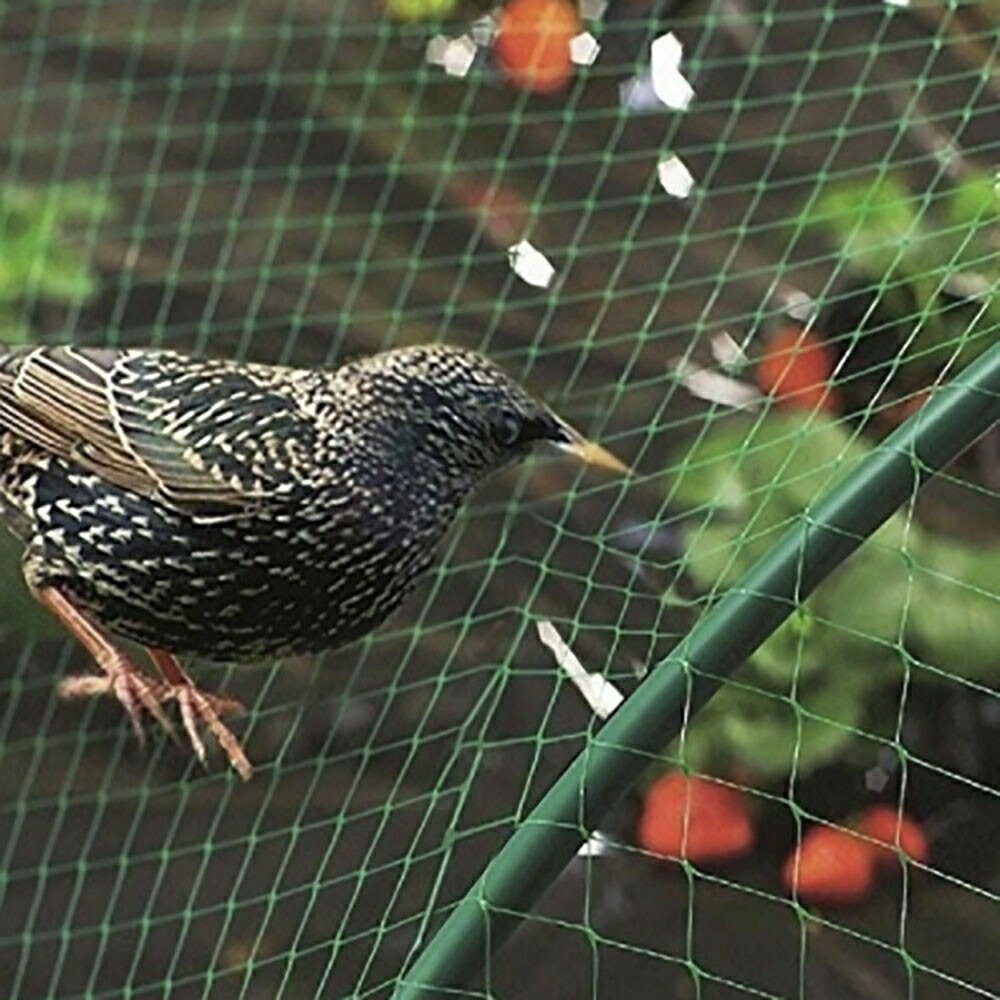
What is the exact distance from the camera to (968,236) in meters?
1.83

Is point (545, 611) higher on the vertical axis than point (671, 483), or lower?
lower

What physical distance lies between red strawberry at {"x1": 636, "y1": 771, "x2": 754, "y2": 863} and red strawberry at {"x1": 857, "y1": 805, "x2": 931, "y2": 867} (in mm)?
112

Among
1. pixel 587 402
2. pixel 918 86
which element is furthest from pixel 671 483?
pixel 918 86

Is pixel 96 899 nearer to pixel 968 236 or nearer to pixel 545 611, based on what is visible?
pixel 545 611

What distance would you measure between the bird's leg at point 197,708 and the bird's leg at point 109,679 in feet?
0.04

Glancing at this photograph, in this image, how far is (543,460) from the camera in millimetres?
2191

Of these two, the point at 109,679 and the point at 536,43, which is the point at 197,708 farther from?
the point at 536,43

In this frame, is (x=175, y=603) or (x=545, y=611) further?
(x=545, y=611)

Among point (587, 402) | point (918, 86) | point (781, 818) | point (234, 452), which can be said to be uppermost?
point (918, 86)

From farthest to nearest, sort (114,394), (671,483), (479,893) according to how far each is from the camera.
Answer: (671,483) → (114,394) → (479,893)

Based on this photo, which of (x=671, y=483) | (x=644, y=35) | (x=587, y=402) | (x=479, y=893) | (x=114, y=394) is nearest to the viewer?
Result: (x=479, y=893)

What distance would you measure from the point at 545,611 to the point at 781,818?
294mm

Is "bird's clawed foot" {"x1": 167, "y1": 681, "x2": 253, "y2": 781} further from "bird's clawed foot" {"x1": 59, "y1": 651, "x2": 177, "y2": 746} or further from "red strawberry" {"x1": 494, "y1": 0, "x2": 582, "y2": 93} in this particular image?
"red strawberry" {"x1": 494, "y1": 0, "x2": 582, "y2": 93}

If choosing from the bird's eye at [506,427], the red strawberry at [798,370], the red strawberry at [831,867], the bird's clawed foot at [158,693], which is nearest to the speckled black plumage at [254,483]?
the bird's eye at [506,427]
